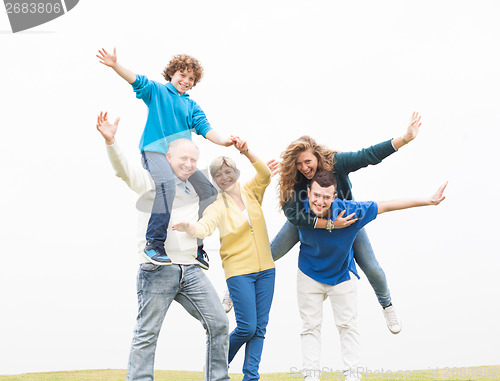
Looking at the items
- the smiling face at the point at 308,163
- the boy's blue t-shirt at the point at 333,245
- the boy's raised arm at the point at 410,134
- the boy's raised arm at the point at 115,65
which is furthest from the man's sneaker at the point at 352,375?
the boy's raised arm at the point at 115,65

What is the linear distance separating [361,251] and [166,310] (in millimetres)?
2301

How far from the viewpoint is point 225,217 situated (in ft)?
14.3

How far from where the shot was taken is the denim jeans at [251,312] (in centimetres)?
420

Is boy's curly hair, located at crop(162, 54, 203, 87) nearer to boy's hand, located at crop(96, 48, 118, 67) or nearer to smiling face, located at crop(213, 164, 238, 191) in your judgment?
boy's hand, located at crop(96, 48, 118, 67)

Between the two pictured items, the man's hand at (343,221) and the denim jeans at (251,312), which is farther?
the man's hand at (343,221)

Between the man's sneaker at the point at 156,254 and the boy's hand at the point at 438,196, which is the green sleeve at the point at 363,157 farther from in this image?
the man's sneaker at the point at 156,254

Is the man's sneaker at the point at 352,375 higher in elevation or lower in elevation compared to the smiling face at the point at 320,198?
lower

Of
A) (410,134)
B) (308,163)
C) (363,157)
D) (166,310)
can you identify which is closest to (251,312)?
(166,310)

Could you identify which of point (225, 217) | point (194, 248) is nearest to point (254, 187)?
point (225, 217)

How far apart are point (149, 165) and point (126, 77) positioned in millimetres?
951

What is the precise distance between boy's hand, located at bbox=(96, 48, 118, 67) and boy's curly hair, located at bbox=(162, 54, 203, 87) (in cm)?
83

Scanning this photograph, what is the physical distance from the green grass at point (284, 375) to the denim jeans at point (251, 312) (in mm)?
2061

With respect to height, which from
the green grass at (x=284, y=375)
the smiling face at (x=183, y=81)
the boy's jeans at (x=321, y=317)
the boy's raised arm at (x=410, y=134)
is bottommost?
the green grass at (x=284, y=375)

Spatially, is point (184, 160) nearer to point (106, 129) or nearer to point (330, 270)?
point (106, 129)
